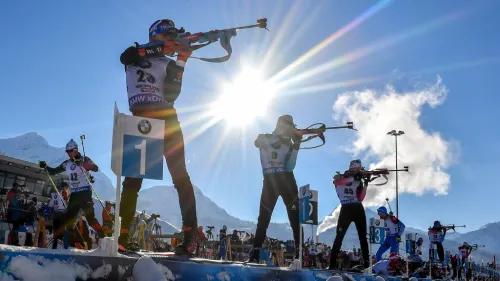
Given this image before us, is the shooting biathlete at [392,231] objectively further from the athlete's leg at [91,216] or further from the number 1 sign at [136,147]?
the number 1 sign at [136,147]

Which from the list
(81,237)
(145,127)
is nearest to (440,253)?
(81,237)

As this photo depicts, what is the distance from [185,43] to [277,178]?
113 inches

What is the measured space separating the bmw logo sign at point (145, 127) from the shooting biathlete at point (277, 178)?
12.1 feet

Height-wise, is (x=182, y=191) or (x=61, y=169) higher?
(x=61, y=169)

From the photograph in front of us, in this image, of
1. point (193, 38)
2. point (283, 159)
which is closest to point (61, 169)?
point (283, 159)

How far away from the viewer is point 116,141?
11.5 feet

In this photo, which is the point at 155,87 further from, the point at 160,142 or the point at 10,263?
the point at 10,263

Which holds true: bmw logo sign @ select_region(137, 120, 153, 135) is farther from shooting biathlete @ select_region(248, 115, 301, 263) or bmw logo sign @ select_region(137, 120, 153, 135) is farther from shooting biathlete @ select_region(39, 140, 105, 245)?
shooting biathlete @ select_region(39, 140, 105, 245)

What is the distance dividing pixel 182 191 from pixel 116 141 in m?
1.38

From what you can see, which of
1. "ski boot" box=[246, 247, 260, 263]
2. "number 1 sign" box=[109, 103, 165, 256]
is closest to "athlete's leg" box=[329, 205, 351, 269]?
"ski boot" box=[246, 247, 260, 263]

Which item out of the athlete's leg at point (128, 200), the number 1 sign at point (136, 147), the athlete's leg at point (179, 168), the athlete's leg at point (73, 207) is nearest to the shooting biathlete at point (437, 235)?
the athlete's leg at point (73, 207)

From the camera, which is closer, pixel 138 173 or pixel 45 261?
pixel 45 261

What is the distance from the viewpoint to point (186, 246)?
180 inches

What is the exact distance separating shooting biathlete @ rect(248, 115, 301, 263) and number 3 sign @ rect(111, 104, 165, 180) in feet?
11.8
